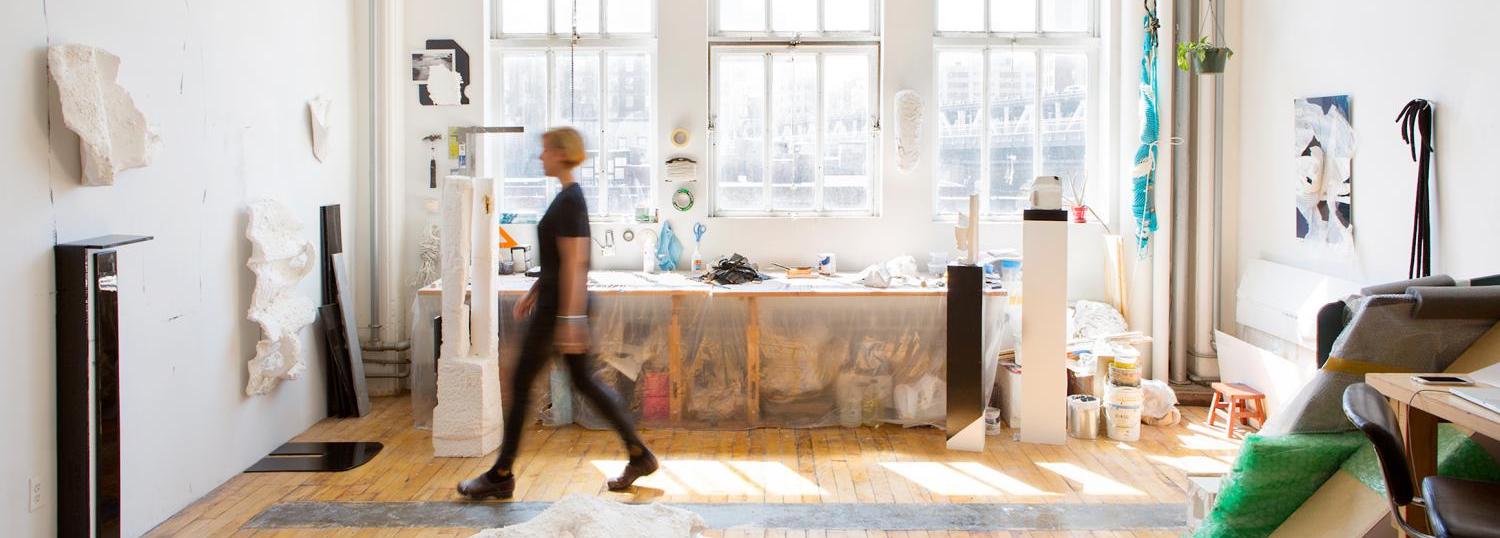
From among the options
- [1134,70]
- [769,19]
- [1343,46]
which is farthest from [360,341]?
[1343,46]

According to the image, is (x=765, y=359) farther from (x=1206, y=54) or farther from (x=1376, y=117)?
(x=1376, y=117)

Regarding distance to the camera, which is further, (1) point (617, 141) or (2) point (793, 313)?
(1) point (617, 141)

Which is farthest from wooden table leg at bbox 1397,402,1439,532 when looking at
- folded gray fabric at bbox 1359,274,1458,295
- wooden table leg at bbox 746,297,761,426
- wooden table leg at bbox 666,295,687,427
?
wooden table leg at bbox 666,295,687,427

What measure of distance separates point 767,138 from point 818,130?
319 mm

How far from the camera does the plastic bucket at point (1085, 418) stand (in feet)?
18.9

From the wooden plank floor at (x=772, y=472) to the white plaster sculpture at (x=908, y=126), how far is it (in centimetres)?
171

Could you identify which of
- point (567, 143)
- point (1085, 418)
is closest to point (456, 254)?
point (567, 143)

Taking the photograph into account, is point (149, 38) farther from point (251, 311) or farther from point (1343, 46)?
point (1343, 46)

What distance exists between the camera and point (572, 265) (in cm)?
456

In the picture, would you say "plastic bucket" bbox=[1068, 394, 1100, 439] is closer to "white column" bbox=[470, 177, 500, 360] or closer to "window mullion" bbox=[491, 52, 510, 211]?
"white column" bbox=[470, 177, 500, 360]

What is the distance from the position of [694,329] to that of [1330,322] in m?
3.25

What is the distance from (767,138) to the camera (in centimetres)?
691

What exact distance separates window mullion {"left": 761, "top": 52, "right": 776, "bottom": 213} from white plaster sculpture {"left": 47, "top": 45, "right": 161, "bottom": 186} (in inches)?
142

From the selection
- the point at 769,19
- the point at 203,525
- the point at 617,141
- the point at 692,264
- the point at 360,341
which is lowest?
the point at 203,525
